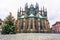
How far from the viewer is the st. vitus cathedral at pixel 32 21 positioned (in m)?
178

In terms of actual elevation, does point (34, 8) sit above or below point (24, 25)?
above

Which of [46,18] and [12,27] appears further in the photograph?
[46,18]

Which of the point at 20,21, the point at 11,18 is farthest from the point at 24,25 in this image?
the point at 11,18

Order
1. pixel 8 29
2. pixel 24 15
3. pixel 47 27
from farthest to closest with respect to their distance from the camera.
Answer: pixel 24 15, pixel 47 27, pixel 8 29

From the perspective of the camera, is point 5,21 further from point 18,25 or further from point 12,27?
point 18,25

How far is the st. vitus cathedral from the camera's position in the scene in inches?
6998

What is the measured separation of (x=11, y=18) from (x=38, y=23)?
95351 millimetres

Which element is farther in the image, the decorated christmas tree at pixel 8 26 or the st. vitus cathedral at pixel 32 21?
the st. vitus cathedral at pixel 32 21

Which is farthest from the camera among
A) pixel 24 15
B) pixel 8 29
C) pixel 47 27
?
pixel 24 15

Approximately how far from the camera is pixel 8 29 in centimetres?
8381

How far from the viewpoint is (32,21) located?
178750 mm

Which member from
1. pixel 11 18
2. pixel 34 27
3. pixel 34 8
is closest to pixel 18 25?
pixel 34 27

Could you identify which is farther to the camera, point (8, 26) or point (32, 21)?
point (32, 21)

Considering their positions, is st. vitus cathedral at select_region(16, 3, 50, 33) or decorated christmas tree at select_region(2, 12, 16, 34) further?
st. vitus cathedral at select_region(16, 3, 50, 33)
